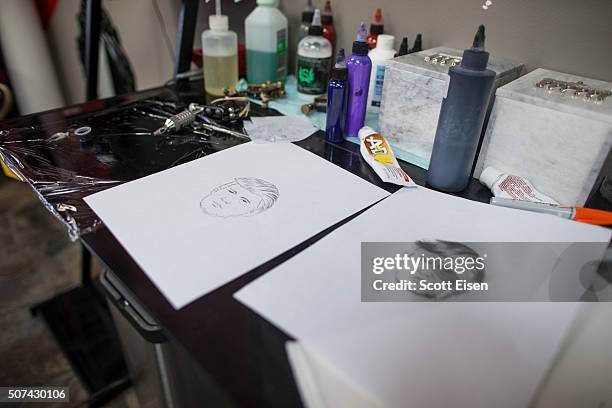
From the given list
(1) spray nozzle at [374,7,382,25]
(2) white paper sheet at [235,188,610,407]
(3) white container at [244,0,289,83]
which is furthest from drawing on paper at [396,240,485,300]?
(3) white container at [244,0,289,83]

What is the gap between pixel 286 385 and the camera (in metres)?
0.33

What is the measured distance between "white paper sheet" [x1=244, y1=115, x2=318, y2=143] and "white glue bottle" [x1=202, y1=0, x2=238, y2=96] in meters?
0.19

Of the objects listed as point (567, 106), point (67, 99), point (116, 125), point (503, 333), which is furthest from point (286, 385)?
point (67, 99)

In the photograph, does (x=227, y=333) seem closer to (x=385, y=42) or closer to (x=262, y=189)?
(x=262, y=189)

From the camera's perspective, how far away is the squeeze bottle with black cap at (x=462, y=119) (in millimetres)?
520

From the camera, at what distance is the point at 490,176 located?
1.99ft

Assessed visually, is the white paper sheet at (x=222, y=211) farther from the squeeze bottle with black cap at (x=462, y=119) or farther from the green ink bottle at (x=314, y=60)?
the green ink bottle at (x=314, y=60)

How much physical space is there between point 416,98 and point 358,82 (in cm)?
11

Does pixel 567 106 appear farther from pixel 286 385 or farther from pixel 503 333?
pixel 286 385

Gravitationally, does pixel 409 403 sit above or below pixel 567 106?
below

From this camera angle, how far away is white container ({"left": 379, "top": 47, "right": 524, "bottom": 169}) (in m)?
0.62

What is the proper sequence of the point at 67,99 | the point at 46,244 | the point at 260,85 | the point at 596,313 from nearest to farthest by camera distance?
the point at 596,313 → the point at 260,85 → the point at 46,244 → the point at 67,99

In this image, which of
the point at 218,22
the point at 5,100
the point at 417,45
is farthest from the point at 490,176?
the point at 5,100

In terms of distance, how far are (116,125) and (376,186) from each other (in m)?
0.54
